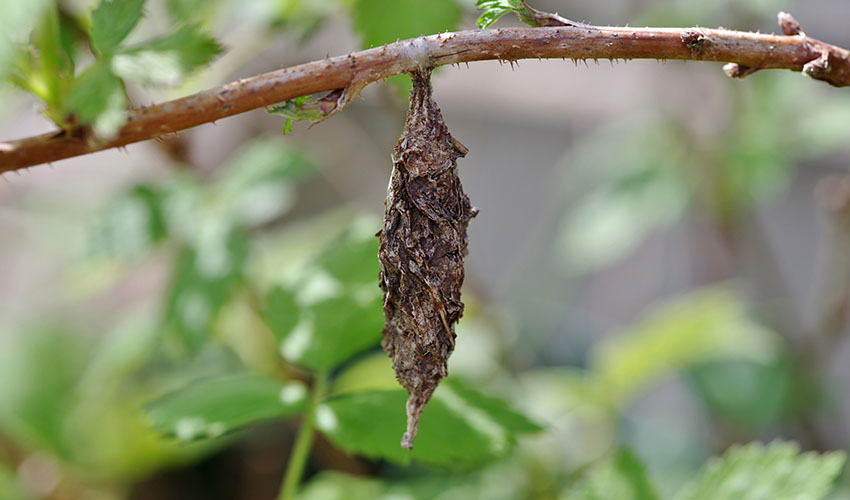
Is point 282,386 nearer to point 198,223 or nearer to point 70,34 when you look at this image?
point 198,223

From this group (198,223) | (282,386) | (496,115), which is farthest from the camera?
(496,115)

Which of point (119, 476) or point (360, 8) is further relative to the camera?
point (119, 476)

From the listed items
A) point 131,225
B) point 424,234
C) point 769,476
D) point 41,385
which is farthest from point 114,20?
point 41,385

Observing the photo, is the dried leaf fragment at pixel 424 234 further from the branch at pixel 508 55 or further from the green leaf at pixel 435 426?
the green leaf at pixel 435 426

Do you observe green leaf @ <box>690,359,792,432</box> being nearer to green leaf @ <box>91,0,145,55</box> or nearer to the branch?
the branch

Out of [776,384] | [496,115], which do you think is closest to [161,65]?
[776,384]

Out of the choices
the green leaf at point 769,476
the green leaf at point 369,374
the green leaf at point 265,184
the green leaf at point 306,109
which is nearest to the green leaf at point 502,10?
the green leaf at point 306,109

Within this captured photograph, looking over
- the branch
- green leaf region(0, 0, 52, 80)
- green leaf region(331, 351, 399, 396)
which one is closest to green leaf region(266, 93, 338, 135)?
the branch
